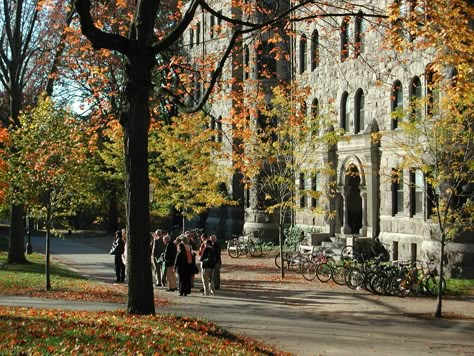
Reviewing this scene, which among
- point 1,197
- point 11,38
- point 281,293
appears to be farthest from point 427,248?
point 11,38

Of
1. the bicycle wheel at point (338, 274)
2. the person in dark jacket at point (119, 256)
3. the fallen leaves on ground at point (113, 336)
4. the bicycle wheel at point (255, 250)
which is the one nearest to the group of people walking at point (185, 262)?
the person in dark jacket at point (119, 256)

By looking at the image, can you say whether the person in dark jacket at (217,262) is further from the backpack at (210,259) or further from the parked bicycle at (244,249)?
the parked bicycle at (244,249)

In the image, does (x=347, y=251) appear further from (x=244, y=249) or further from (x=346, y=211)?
(x=244, y=249)

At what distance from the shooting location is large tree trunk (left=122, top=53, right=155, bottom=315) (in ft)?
42.8

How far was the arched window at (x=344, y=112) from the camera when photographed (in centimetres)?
3367

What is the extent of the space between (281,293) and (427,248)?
6147mm

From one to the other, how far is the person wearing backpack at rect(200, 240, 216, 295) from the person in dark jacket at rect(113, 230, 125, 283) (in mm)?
4170

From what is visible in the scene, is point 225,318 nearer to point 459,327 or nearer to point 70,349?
point 459,327

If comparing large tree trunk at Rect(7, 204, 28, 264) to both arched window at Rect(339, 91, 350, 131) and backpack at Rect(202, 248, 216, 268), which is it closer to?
backpack at Rect(202, 248, 216, 268)

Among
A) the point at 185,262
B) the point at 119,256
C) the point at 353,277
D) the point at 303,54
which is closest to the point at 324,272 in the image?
the point at 353,277

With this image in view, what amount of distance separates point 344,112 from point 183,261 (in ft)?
49.7

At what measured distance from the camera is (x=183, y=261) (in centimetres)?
2131

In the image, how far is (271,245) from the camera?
1604 inches

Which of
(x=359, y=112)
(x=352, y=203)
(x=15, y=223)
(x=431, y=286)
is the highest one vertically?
(x=359, y=112)
